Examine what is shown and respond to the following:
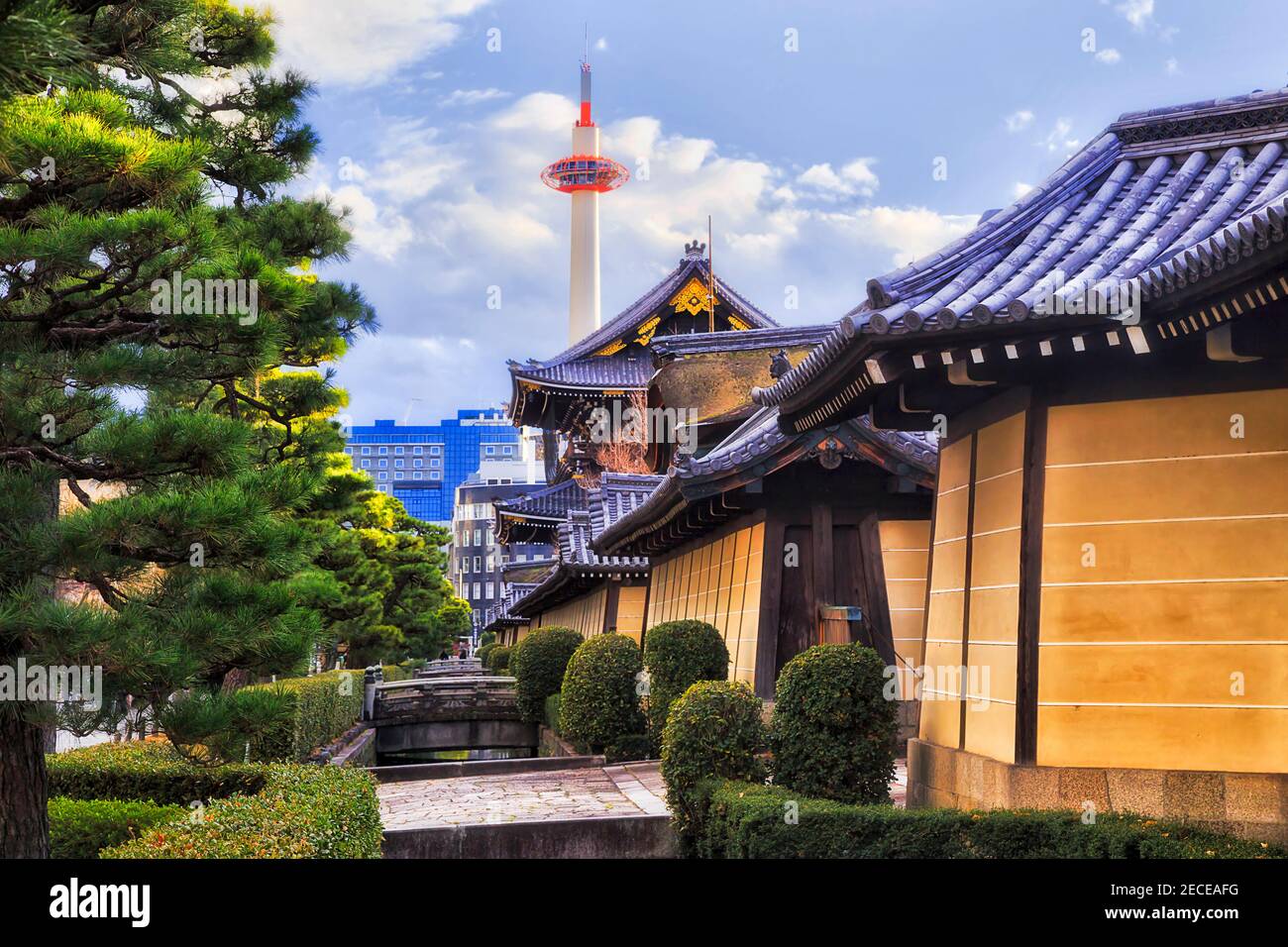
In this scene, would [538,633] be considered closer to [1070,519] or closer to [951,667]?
[951,667]

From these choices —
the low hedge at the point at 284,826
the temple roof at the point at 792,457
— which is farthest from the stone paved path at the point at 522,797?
the temple roof at the point at 792,457

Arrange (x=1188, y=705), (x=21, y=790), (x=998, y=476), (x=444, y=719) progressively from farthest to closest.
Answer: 1. (x=444, y=719)
2. (x=998, y=476)
3. (x=21, y=790)
4. (x=1188, y=705)

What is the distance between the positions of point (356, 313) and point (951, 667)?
22.1ft

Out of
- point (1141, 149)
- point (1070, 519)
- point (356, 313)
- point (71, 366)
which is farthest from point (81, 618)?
point (1141, 149)

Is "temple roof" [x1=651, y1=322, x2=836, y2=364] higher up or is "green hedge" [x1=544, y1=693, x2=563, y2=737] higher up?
"temple roof" [x1=651, y1=322, x2=836, y2=364]

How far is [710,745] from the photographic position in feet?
37.2

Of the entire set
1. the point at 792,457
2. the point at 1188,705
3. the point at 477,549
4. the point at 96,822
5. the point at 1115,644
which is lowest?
the point at 96,822

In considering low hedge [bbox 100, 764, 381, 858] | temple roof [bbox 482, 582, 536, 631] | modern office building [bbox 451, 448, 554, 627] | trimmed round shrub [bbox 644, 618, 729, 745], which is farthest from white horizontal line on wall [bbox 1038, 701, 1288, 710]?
modern office building [bbox 451, 448, 554, 627]

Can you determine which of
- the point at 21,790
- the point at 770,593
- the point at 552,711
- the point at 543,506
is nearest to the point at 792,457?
the point at 770,593

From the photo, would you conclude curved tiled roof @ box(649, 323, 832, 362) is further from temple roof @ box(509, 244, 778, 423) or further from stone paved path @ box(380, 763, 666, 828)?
stone paved path @ box(380, 763, 666, 828)

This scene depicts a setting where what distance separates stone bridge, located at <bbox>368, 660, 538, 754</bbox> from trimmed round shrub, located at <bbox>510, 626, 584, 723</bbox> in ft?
22.1

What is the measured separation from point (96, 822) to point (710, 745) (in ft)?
20.7

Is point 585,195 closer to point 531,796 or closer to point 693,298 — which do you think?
point 693,298

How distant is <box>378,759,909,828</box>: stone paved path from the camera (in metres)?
14.2
